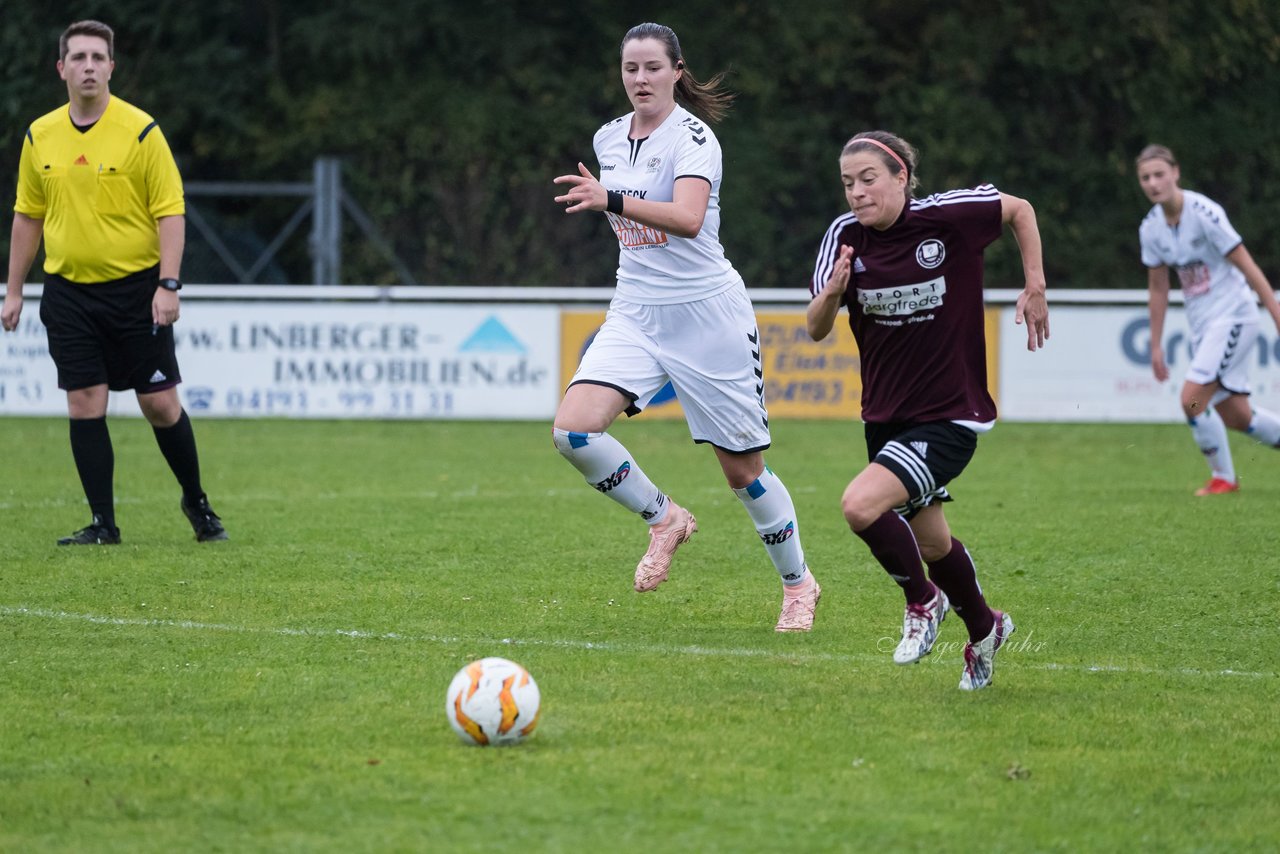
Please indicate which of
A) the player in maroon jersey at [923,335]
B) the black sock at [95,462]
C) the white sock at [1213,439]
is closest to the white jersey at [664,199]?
the player in maroon jersey at [923,335]

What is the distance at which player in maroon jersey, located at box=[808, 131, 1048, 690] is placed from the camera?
216 inches

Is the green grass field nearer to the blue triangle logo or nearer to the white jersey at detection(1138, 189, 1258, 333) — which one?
the white jersey at detection(1138, 189, 1258, 333)

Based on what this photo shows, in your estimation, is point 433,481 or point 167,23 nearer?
point 433,481

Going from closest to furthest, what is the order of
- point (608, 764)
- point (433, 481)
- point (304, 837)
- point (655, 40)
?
1. point (304, 837)
2. point (608, 764)
3. point (655, 40)
4. point (433, 481)

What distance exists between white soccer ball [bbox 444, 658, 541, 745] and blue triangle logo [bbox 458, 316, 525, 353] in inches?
460

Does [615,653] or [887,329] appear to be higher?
[887,329]

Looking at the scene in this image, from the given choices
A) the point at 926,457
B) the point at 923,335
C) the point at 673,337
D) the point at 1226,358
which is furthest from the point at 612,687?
the point at 1226,358

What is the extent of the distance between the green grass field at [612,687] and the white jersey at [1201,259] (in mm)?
1371

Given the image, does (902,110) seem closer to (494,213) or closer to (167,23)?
(494,213)

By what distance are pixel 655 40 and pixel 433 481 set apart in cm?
581

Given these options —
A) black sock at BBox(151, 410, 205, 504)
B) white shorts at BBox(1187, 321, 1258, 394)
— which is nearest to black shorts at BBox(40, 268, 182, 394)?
black sock at BBox(151, 410, 205, 504)

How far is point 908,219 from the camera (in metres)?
5.61

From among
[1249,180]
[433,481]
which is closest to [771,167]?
[1249,180]

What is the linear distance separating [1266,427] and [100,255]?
22.9ft
